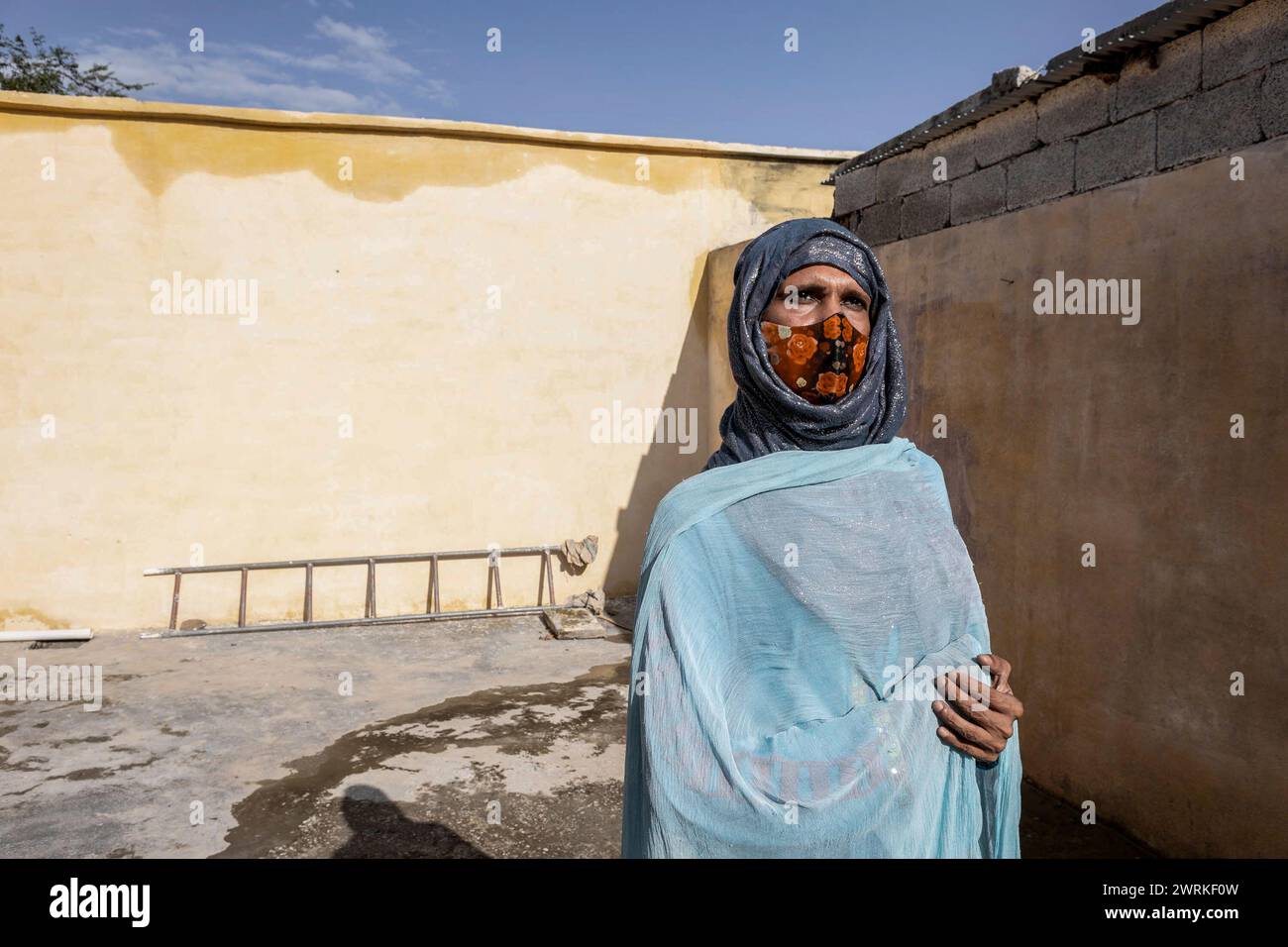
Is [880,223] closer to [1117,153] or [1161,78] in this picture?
[1117,153]

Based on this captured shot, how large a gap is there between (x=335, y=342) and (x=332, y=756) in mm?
4211

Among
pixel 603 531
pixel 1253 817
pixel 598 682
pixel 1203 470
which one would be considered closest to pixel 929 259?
pixel 1203 470

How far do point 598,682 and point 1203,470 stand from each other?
4.02 m

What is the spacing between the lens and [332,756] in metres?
4.83

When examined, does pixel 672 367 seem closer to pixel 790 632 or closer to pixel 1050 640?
pixel 1050 640

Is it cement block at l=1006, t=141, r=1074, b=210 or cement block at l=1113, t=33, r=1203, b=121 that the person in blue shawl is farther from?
cement block at l=1006, t=141, r=1074, b=210

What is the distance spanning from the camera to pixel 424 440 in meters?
8.12

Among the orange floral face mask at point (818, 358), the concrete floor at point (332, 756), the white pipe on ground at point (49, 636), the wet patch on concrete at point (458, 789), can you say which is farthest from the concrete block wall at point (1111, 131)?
the white pipe on ground at point (49, 636)

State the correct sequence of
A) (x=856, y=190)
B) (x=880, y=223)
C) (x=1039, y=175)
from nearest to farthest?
(x=1039, y=175), (x=880, y=223), (x=856, y=190)

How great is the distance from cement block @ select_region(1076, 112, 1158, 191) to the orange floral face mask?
278 cm

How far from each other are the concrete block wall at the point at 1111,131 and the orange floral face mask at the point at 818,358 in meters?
2.55

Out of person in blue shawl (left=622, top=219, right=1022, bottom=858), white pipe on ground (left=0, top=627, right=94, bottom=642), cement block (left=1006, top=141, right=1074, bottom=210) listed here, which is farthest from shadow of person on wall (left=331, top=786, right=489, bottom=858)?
white pipe on ground (left=0, top=627, right=94, bottom=642)

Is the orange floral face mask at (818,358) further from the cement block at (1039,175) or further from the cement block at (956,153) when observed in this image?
the cement block at (956,153)

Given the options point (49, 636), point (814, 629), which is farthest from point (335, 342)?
point (814, 629)
